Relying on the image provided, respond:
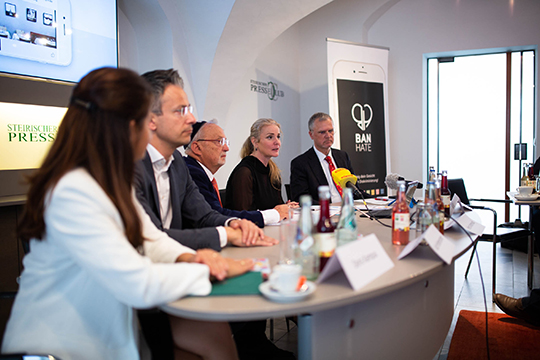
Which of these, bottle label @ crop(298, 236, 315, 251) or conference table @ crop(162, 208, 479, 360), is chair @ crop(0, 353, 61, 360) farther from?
bottle label @ crop(298, 236, 315, 251)

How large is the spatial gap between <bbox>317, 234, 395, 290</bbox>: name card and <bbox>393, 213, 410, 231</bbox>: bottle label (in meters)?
0.32

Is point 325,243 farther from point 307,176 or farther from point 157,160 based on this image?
point 307,176

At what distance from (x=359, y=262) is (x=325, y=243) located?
4.8 inches

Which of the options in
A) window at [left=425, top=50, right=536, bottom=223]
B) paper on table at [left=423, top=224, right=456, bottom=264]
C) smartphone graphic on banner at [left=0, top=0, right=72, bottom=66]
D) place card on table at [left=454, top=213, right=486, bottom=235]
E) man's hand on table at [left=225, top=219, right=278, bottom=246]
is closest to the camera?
paper on table at [left=423, top=224, right=456, bottom=264]

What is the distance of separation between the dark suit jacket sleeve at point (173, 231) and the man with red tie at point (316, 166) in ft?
6.42

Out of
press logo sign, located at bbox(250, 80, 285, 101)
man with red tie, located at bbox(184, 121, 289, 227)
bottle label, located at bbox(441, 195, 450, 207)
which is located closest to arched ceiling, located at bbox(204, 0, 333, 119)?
press logo sign, located at bbox(250, 80, 285, 101)

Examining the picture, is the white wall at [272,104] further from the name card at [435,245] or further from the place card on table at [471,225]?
the name card at [435,245]

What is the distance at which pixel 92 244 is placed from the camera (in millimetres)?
1048

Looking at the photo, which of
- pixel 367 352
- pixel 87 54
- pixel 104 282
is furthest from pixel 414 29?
pixel 104 282

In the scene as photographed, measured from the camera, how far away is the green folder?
1.14 metres

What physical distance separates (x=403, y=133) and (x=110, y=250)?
20.4 ft

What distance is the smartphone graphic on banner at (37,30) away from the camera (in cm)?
275

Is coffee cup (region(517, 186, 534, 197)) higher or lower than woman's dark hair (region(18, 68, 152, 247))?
lower

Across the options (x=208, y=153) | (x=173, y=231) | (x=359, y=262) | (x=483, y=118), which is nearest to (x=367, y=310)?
(x=359, y=262)
